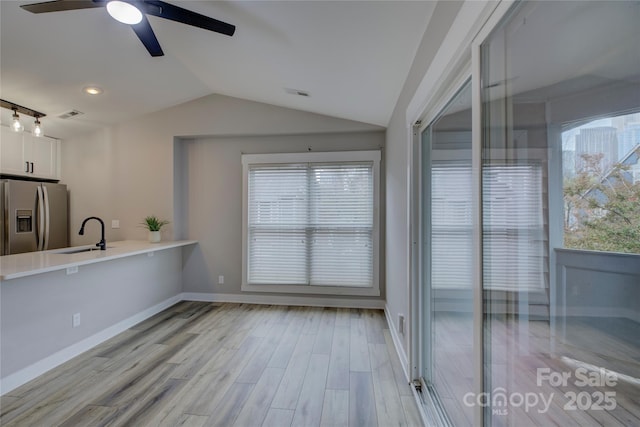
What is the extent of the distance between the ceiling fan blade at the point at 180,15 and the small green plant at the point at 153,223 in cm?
257

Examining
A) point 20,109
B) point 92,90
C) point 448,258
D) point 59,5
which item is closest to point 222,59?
point 59,5

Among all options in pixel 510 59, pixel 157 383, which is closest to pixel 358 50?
pixel 510 59

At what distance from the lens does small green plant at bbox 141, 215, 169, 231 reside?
356 centimetres

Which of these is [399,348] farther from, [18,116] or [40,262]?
[18,116]

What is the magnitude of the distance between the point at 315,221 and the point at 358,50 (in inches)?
87.0

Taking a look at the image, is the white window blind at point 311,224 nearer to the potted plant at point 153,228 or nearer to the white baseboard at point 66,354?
the potted plant at point 153,228

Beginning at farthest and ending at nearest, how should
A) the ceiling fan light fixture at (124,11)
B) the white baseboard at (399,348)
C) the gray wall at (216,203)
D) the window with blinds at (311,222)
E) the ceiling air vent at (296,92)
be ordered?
the gray wall at (216,203)
the window with blinds at (311,222)
the ceiling air vent at (296,92)
the white baseboard at (399,348)
the ceiling fan light fixture at (124,11)

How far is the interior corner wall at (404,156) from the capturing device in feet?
4.48

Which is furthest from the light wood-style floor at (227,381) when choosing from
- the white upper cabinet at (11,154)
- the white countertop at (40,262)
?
the white upper cabinet at (11,154)

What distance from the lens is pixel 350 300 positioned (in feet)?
12.1

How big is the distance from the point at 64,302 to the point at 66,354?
46cm

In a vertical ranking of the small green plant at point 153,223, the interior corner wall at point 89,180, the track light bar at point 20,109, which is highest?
the track light bar at point 20,109

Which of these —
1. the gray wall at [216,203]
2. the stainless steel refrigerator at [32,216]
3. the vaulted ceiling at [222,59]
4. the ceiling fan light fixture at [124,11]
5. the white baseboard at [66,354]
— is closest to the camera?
the ceiling fan light fixture at [124,11]

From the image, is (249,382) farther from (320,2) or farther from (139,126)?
(139,126)
